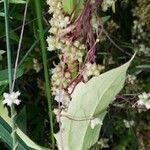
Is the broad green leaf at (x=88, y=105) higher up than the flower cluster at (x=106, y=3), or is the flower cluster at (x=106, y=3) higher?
the flower cluster at (x=106, y=3)

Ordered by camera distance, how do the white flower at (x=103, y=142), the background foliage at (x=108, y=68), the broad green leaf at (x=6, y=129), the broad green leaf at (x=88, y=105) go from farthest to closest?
1. the white flower at (x=103, y=142)
2. the background foliage at (x=108, y=68)
3. the broad green leaf at (x=6, y=129)
4. the broad green leaf at (x=88, y=105)

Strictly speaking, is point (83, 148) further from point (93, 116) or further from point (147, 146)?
point (147, 146)

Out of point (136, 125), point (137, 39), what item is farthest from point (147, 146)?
point (137, 39)

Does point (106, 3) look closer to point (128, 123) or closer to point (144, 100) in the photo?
point (144, 100)

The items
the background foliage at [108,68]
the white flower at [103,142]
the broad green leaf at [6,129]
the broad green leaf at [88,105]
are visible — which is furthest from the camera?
the white flower at [103,142]

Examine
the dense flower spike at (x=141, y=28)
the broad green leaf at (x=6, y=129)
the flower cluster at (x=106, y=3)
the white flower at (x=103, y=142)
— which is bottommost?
the white flower at (x=103, y=142)

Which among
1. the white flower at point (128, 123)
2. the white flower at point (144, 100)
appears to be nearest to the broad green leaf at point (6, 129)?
the white flower at point (144, 100)

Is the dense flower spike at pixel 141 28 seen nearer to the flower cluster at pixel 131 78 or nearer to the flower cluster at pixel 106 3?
the flower cluster at pixel 131 78

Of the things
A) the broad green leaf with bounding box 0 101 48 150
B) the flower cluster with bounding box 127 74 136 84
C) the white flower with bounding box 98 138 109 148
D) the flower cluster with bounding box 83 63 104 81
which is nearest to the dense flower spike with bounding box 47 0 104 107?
the flower cluster with bounding box 83 63 104 81

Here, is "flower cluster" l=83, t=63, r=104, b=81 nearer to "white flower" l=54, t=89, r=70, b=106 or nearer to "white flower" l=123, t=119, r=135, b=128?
"white flower" l=54, t=89, r=70, b=106

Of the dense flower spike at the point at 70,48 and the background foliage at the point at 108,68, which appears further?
the background foliage at the point at 108,68
